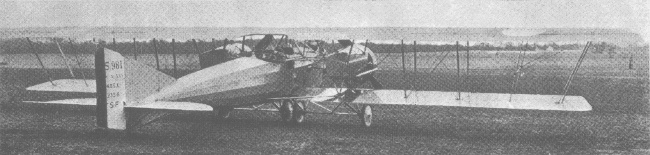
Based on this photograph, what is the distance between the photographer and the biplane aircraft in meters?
8.01

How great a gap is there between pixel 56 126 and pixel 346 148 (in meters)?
5.18

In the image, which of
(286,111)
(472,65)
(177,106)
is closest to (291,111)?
(286,111)

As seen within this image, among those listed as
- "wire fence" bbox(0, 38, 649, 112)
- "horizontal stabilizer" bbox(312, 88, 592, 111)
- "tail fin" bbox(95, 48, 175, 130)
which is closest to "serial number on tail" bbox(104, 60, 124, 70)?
"tail fin" bbox(95, 48, 175, 130)

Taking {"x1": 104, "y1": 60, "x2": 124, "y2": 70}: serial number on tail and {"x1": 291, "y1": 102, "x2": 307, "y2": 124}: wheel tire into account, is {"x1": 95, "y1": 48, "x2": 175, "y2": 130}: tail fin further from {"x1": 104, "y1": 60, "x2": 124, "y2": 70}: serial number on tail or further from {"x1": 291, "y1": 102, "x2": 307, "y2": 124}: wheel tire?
{"x1": 291, "y1": 102, "x2": 307, "y2": 124}: wheel tire

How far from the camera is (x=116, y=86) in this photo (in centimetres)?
796

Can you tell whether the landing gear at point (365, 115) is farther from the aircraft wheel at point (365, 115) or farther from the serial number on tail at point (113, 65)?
the serial number on tail at point (113, 65)

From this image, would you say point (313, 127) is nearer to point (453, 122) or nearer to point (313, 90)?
point (313, 90)

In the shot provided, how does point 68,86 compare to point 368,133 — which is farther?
point 68,86

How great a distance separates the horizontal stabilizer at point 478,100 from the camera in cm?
1017

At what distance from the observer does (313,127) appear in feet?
35.5

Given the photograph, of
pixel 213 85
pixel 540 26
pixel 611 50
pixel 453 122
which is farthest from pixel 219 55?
pixel 611 50

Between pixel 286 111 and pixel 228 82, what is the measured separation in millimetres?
1537

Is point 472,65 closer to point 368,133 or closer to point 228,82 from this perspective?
point 368,133

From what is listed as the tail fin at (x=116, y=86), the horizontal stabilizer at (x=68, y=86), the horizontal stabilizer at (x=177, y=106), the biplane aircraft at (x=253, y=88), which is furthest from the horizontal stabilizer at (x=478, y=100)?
the horizontal stabilizer at (x=68, y=86)
